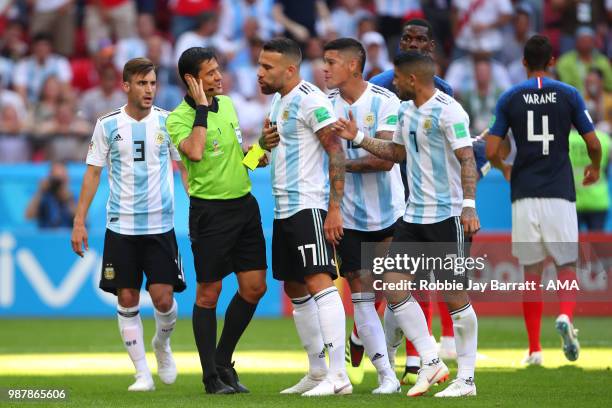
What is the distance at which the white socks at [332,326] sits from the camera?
26.5 feet

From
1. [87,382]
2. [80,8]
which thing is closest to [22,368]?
[87,382]

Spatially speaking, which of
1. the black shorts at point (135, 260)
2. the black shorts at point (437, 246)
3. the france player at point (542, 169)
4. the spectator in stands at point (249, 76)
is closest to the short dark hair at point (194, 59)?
the black shorts at point (135, 260)

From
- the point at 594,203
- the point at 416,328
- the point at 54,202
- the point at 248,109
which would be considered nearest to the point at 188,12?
the point at 248,109

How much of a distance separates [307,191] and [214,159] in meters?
0.74

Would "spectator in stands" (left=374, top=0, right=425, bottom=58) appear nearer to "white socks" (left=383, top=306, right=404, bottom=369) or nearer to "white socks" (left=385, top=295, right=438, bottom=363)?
"white socks" (left=383, top=306, right=404, bottom=369)

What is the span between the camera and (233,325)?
8.68m

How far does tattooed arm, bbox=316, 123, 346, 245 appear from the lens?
26.4ft

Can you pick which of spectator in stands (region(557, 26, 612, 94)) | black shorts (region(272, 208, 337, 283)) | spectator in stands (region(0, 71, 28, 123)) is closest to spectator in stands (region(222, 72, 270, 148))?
spectator in stands (region(0, 71, 28, 123))

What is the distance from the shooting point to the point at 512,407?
7.39 meters

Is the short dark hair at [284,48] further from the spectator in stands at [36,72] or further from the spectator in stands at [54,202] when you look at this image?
the spectator in stands at [36,72]

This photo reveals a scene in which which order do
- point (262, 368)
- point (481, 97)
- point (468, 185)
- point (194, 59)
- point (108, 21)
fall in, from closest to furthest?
point (468, 185), point (194, 59), point (262, 368), point (481, 97), point (108, 21)

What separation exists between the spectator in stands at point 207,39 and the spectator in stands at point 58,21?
2170 mm

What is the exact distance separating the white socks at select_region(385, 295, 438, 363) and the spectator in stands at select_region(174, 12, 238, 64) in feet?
36.7

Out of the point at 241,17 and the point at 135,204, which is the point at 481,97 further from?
the point at 135,204
